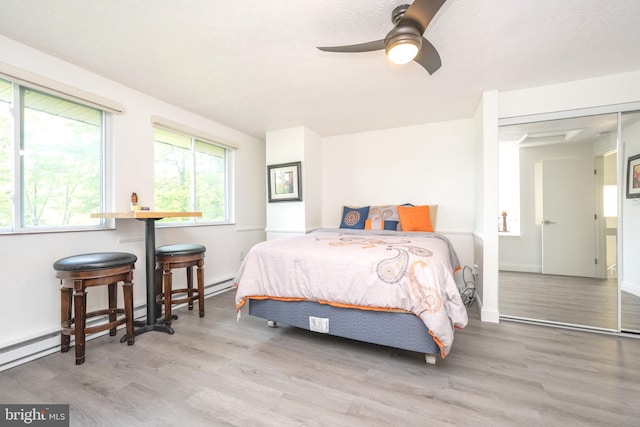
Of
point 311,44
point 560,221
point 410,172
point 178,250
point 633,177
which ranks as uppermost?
point 311,44

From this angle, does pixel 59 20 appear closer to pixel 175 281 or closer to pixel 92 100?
pixel 92 100

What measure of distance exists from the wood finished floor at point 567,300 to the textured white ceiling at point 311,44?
188cm

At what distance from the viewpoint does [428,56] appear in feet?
5.54

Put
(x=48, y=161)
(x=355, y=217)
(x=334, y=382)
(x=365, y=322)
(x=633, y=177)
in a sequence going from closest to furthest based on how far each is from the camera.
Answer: (x=334, y=382)
(x=365, y=322)
(x=48, y=161)
(x=633, y=177)
(x=355, y=217)

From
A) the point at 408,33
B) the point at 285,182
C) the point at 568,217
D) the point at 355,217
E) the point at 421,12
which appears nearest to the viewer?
the point at 421,12

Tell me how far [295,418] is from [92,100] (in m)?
2.81

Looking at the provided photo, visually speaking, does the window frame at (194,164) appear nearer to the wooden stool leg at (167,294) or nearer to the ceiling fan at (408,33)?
the wooden stool leg at (167,294)

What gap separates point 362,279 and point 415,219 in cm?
178

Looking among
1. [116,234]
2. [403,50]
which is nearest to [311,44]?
[403,50]

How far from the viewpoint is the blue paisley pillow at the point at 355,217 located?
3559mm

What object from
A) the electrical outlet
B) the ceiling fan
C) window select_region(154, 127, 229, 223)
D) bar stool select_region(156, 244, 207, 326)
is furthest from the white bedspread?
window select_region(154, 127, 229, 223)

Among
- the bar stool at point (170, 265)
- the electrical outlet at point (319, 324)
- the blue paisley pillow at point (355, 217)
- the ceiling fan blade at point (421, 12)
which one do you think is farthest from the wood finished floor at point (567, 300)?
the bar stool at point (170, 265)

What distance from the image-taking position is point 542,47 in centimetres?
187
